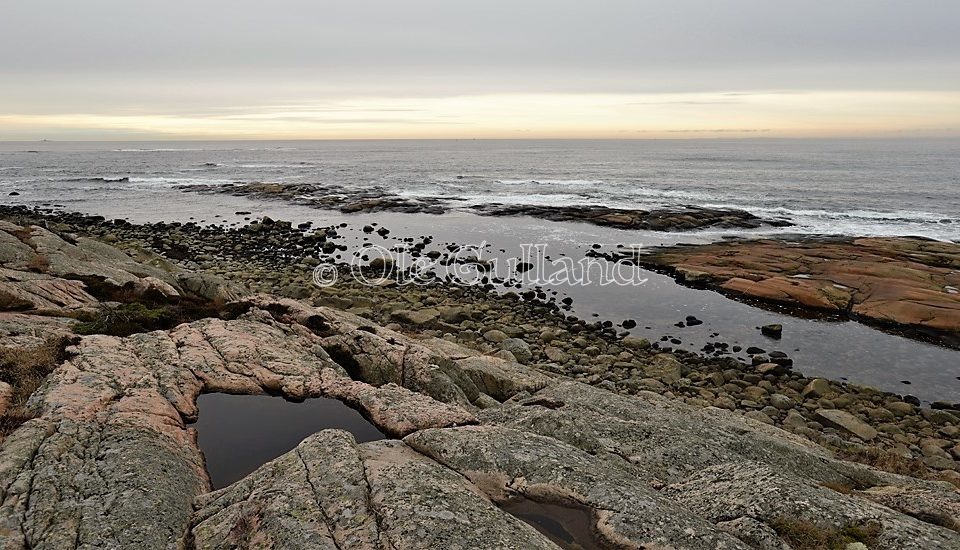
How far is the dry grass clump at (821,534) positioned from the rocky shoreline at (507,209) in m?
54.8

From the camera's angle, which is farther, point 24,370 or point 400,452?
point 24,370

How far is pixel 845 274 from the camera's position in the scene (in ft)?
126

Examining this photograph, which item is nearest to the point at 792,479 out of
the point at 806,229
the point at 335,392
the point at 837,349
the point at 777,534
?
the point at 777,534

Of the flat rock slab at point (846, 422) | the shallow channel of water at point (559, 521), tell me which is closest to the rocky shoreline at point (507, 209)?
the flat rock slab at point (846, 422)

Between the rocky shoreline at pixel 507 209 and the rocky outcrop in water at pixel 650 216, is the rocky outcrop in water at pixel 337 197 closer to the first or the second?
the rocky shoreline at pixel 507 209

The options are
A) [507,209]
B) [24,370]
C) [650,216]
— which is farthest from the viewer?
[507,209]

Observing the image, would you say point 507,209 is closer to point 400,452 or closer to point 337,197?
point 337,197

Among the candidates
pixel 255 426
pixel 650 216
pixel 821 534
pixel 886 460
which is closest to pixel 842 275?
pixel 886 460

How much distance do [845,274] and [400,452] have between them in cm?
3968

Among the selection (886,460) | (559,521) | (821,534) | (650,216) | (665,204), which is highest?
(665,204)

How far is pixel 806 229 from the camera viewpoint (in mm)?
58844

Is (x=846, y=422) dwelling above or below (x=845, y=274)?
below

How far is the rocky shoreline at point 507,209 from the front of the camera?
62438 millimetres

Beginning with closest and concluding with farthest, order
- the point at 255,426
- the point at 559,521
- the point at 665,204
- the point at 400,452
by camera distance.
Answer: the point at 559,521 < the point at 400,452 < the point at 255,426 < the point at 665,204
